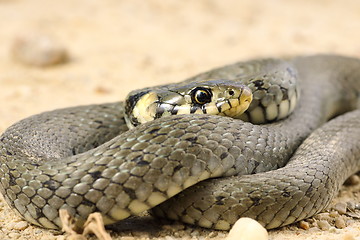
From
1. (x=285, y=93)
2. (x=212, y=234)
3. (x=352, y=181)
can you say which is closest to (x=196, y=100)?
(x=285, y=93)

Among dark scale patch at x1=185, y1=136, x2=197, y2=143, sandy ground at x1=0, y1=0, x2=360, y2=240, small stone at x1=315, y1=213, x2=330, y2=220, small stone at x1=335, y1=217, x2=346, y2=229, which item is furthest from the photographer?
sandy ground at x1=0, y1=0, x2=360, y2=240

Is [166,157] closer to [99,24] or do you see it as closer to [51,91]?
[51,91]

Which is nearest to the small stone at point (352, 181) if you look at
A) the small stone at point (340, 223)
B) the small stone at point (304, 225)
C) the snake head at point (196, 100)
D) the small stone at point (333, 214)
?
the small stone at point (333, 214)

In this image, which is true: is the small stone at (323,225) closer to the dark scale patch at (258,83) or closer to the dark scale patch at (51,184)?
the dark scale patch at (258,83)

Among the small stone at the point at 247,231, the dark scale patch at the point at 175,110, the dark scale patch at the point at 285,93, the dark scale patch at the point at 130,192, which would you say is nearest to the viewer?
the small stone at the point at 247,231

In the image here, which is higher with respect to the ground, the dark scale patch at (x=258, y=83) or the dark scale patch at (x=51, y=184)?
the dark scale patch at (x=258, y=83)

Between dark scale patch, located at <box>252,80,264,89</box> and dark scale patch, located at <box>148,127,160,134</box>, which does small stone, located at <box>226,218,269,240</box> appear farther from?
dark scale patch, located at <box>252,80,264,89</box>

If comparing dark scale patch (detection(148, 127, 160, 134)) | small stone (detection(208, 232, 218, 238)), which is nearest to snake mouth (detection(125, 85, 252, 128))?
dark scale patch (detection(148, 127, 160, 134))
